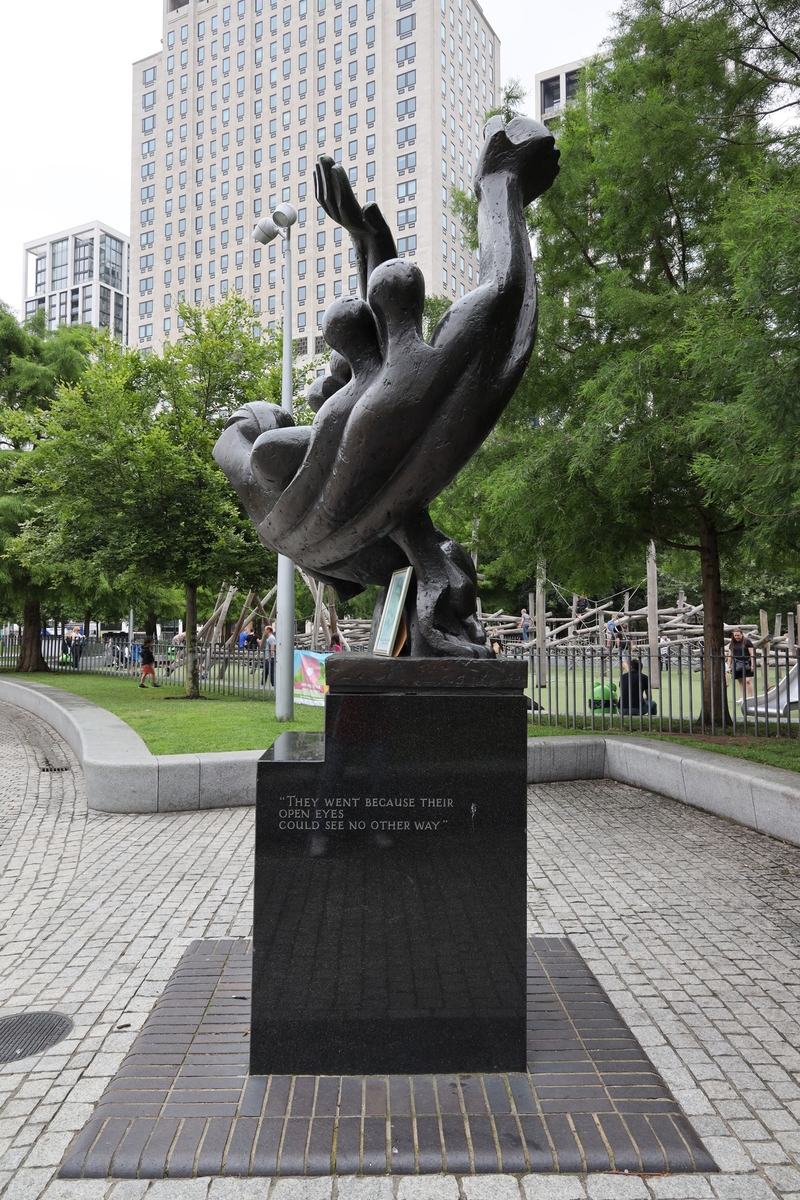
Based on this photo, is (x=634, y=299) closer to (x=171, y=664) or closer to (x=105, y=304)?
(x=171, y=664)

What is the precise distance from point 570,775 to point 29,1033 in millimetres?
8105

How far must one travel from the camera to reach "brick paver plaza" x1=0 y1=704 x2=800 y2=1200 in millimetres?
2891

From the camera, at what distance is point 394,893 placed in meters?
3.57

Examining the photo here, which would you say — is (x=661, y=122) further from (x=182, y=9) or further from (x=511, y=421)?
(x=182, y=9)

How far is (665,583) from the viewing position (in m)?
47.8

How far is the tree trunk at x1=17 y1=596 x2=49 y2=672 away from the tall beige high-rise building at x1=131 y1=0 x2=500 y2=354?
47669 mm

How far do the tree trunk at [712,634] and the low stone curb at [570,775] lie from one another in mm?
2160

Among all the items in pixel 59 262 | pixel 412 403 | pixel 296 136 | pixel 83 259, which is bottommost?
pixel 412 403

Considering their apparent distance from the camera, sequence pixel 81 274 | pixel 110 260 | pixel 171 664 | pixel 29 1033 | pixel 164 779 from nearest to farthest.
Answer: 1. pixel 29 1033
2. pixel 164 779
3. pixel 171 664
4. pixel 81 274
5. pixel 110 260

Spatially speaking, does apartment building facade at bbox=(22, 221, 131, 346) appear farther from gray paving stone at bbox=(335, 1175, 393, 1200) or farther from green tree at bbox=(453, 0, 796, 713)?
gray paving stone at bbox=(335, 1175, 393, 1200)

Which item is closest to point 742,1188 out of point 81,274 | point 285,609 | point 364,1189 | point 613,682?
point 364,1189

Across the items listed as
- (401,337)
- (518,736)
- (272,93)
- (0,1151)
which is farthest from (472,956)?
(272,93)

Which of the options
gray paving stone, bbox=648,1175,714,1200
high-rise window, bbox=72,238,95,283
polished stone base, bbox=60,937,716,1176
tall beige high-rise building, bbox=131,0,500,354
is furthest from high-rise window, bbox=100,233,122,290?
gray paving stone, bbox=648,1175,714,1200

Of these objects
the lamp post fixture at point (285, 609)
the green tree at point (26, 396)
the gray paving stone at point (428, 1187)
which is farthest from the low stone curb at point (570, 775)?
the green tree at point (26, 396)
